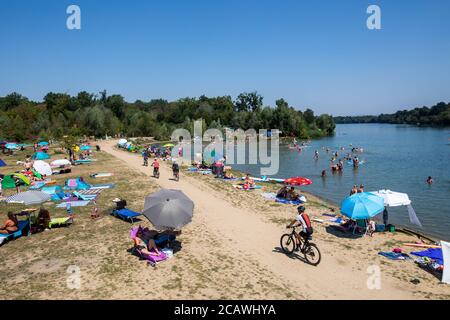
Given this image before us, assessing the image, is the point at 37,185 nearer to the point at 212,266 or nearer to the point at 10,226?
the point at 10,226

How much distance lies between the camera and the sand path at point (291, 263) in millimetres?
8586

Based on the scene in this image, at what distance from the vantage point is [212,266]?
32.7 ft

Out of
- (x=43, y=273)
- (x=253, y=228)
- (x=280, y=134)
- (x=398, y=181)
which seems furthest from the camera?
(x=280, y=134)

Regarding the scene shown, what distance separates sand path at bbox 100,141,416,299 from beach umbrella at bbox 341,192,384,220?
152 cm

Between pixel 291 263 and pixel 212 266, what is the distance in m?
2.28

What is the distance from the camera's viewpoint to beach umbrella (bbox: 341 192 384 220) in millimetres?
Result: 12555

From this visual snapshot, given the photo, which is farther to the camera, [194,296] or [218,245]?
[218,245]

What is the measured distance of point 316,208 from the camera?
18.0 m

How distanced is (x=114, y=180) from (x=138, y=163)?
9.74 m

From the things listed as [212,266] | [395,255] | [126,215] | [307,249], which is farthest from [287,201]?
[212,266]

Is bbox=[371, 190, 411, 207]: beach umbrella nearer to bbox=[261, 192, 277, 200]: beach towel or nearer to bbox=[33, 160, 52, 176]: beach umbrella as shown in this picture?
bbox=[261, 192, 277, 200]: beach towel
